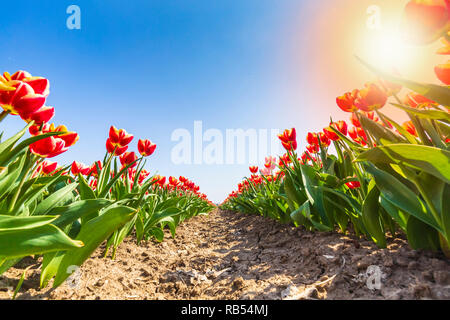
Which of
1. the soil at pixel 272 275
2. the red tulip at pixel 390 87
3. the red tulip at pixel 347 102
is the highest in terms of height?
the red tulip at pixel 347 102

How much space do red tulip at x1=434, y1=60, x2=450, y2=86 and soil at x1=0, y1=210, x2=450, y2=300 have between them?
0.82 metres

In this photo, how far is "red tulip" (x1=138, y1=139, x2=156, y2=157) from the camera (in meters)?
2.58

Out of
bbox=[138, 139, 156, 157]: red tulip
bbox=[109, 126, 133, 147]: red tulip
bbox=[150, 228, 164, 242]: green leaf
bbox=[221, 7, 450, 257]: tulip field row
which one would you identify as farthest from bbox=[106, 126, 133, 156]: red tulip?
bbox=[221, 7, 450, 257]: tulip field row

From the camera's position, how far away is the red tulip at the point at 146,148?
2580 mm

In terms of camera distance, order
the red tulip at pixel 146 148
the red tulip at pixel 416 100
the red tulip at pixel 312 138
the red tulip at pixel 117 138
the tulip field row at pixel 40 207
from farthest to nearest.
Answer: the red tulip at pixel 312 138
the red tulip at pixel 146 148
the red tulip at pixel 117 138
the red tulip at pixel 416 100
the tulip field row at pixel 40 207

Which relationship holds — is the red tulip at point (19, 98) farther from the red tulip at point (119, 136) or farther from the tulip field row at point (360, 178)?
the red tulip at point (119, 136)

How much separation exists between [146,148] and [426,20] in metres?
2.38

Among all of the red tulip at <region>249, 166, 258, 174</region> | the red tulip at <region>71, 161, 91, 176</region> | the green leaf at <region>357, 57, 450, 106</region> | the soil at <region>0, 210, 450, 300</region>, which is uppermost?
the red tulip at <region>249, 166, 258, 174</region>

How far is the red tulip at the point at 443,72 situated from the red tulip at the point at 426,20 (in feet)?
0.87

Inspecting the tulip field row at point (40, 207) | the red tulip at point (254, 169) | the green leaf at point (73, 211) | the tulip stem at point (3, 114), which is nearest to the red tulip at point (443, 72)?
the tulip field row at point (40, 207)

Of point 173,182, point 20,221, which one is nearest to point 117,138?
point 20,221

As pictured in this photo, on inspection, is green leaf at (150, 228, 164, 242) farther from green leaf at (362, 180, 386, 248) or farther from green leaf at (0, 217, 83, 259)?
green leaf at (362, 180, 386, 248)
